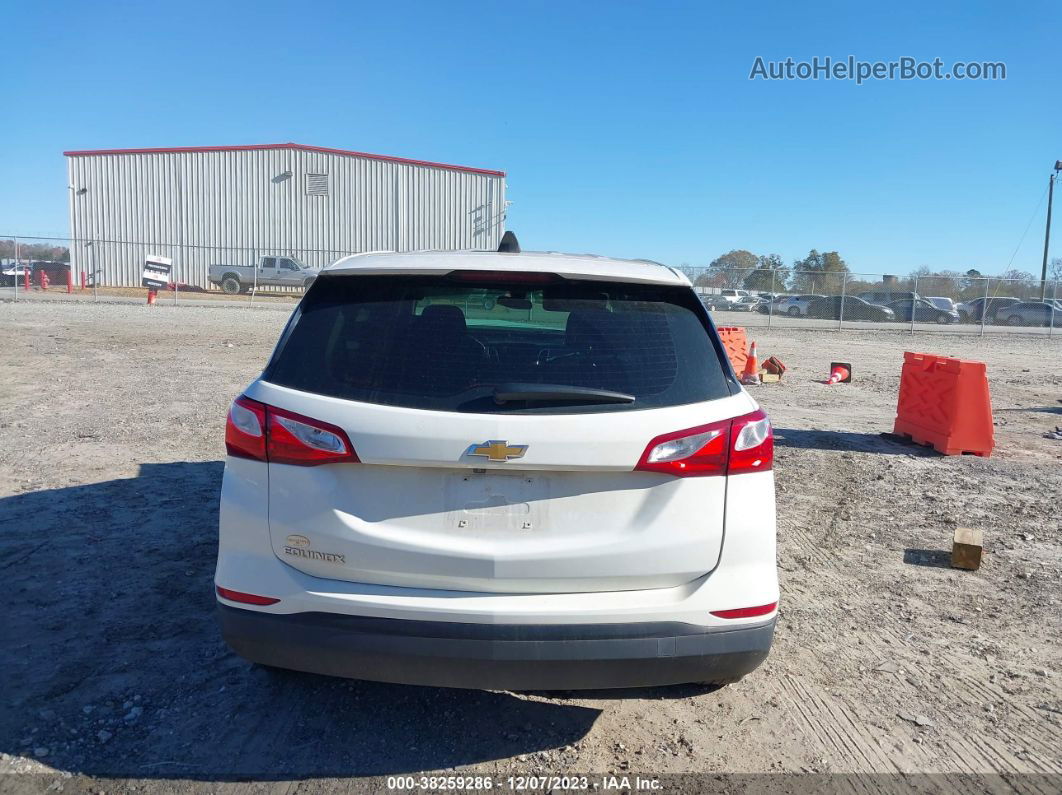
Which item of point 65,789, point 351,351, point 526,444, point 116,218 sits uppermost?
point 116,218

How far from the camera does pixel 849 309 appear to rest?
36.0m

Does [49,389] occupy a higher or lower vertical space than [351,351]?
lower

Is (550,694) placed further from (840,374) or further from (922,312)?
(922,312)

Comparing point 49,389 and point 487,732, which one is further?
point 49,389

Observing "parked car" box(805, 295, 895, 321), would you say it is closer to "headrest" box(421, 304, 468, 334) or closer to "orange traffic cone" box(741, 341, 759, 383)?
"orange traffic cone" box(741, 341, 759, 383)

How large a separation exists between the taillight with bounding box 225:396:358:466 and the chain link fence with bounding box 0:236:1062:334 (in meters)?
31.0

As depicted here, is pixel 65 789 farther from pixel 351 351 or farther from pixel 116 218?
pixel 116 218

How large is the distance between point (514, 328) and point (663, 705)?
66.1 inches

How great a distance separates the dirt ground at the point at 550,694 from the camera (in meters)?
2.97

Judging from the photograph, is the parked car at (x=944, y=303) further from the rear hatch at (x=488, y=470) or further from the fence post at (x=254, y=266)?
the rear hatch at (x=488, y=470)

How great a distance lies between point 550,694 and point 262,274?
1457 inches

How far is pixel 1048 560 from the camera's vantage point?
206 inches

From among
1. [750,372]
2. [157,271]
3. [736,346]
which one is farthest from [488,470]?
[157,271]

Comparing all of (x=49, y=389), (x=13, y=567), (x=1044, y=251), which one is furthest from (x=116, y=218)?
(x=1044, y=251)
